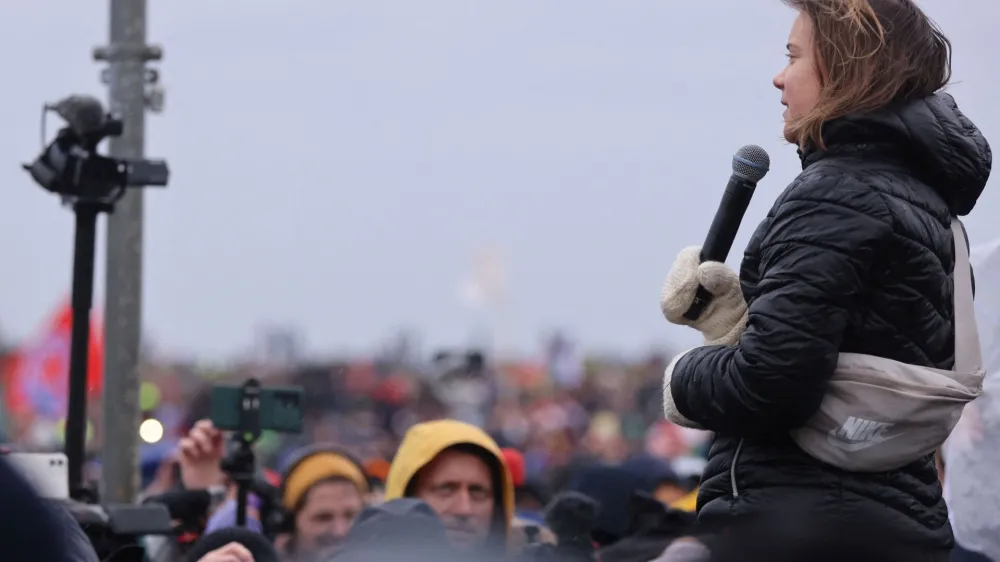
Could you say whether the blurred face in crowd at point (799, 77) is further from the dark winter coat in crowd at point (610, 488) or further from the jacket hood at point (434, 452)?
the dark winter coat in crowd at point (610, 488)

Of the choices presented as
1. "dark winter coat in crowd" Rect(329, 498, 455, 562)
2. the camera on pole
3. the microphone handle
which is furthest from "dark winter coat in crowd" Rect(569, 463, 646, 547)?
the microphone handle

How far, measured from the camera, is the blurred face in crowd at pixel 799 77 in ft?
9.77

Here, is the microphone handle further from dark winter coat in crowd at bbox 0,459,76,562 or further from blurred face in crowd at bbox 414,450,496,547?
blurred face in crowd at bbox 414,450,496,547

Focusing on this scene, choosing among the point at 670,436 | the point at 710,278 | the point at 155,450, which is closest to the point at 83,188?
the point at 710,278

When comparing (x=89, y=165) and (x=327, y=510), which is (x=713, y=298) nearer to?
(x=89, y=165)

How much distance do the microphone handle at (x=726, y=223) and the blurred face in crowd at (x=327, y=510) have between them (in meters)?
3.08

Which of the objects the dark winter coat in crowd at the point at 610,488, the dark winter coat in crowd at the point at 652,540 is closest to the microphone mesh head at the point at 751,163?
the dark winter coat in crowd at the point at 652,540

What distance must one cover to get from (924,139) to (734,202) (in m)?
0.35

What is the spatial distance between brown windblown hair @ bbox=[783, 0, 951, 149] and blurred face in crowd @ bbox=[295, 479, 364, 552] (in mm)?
3336

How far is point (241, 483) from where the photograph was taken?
17.4 ft

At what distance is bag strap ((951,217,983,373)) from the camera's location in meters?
2.90

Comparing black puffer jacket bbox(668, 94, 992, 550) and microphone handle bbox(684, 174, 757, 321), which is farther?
microphone handle bbox(684, 174, 757, 321)

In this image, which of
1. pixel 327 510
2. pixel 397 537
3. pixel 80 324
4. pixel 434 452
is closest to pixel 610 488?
pixel 327 510

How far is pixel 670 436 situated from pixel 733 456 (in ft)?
51.7
